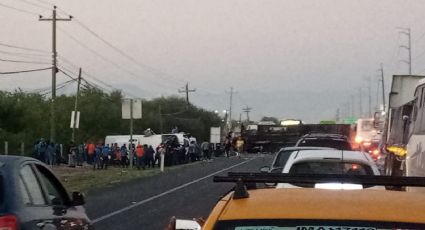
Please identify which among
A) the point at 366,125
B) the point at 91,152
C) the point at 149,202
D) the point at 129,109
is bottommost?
the point at 149,202

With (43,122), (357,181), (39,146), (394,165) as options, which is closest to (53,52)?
(39,146)

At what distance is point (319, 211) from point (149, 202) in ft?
57.6

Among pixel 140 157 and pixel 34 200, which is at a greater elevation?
pixel 34 200

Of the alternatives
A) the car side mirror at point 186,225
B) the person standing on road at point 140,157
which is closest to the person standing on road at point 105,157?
the person standing on road at point 140,157

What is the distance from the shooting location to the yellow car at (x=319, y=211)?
380 cm

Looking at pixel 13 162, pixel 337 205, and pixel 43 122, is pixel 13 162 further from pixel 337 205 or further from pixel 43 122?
pixel 43 122

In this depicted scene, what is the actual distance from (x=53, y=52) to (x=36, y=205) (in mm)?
44905

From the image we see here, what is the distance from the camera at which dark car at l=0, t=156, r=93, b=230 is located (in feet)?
22.8

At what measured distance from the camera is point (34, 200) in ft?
25.0

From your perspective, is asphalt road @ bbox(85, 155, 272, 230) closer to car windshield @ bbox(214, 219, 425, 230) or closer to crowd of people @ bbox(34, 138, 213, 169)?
car windshield @ bbox(214, 219, 425, 230)

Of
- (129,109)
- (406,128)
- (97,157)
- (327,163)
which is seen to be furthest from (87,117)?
(327,163)

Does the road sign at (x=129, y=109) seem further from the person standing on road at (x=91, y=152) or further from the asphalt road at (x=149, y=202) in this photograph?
the asphalt road at (x=149, y=202)

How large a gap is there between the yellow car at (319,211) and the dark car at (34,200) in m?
3.07

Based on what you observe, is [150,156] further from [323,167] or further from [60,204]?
[60,204]
